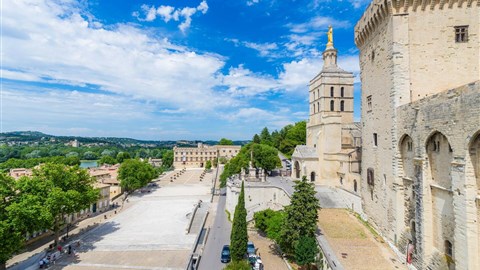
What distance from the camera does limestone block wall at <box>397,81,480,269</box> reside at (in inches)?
456

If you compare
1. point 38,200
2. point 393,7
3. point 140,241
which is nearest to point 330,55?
point 393,7

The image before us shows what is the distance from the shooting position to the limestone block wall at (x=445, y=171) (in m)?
11.6

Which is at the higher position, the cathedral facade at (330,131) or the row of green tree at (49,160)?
the cathedral facade at (330,131)

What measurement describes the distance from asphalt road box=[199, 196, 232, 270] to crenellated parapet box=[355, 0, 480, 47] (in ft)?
71.6

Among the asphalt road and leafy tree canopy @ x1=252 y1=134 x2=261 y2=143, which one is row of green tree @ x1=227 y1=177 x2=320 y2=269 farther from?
leafy tree canopy @ x1=252 y1=134 x2=261 y2=143

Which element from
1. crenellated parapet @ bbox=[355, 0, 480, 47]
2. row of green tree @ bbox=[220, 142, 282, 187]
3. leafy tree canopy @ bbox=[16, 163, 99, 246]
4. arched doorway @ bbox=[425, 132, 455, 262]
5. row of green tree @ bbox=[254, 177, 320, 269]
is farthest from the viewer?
row of green tree @ bbox=[220, 142, 282, 187]

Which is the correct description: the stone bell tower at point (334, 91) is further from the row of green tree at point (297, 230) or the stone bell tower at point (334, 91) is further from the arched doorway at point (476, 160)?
the arched doorway at point (476, 160)

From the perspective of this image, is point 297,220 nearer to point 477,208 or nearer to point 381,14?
point 477,208

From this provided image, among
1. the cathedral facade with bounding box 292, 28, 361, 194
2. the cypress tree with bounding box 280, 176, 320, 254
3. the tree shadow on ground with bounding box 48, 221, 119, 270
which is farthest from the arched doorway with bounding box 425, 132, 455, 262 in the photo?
the tree shadow on ground with bounding box 48, 221, 119, 270

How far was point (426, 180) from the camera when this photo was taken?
14.8 metres

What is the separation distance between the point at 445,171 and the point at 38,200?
26.9 m

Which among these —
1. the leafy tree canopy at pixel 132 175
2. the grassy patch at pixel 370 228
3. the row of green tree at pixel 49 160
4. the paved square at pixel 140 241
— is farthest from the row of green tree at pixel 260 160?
the row of green tree at pixel 49 160

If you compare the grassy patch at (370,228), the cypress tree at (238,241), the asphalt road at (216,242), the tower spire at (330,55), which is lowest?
the asphalt road at (216,242)

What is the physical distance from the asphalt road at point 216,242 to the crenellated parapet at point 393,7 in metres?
21.8
